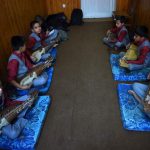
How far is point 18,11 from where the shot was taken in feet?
10.4

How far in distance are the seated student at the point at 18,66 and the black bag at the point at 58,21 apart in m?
1.77

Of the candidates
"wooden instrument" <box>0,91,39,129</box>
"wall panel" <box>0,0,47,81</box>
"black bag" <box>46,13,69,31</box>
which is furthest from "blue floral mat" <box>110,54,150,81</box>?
"black bag" <box>46,13,69,31</box>

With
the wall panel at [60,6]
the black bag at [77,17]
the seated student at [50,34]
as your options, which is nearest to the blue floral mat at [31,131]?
the seated student at [50,34]

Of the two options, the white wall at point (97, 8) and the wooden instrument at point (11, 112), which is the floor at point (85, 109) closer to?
the wooden instrument at point (11, 112)

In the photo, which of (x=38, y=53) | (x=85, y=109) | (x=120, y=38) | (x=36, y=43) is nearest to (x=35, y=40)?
(x=36, y=43)

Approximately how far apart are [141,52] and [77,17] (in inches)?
91.4

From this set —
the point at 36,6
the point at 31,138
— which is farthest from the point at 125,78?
the point at 36,6

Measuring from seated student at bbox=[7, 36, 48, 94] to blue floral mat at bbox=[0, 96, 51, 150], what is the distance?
1.02ft

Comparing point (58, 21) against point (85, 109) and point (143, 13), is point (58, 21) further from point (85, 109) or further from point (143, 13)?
point (85, 109)

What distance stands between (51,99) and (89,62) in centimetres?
104

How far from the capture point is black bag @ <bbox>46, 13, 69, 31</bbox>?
4.28 meters

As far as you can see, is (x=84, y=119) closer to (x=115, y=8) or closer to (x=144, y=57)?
(x=144, y=57)

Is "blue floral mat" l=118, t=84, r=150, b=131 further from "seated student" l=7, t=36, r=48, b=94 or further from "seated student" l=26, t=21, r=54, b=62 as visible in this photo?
"seated student" l=26, t=21, r=54, b=62

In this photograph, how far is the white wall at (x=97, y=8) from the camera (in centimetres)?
472
